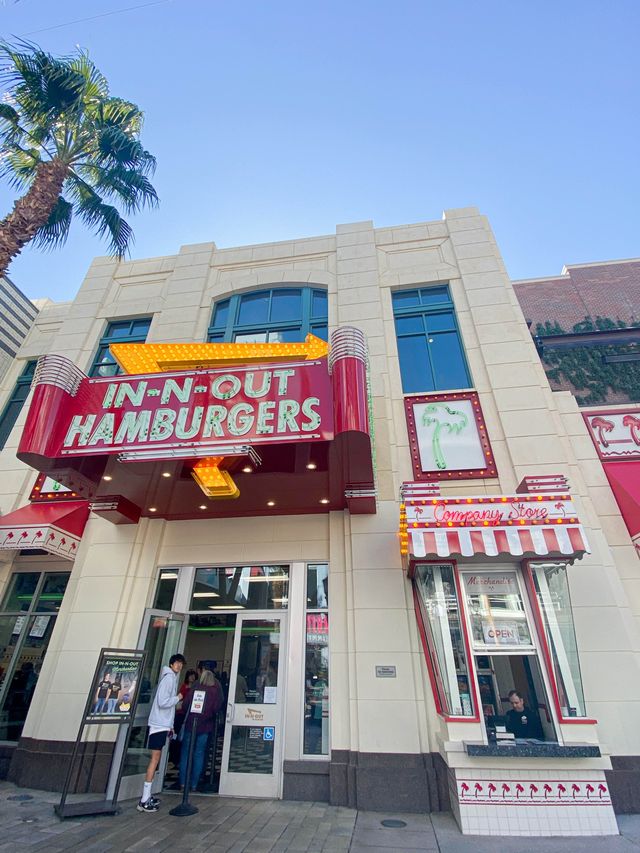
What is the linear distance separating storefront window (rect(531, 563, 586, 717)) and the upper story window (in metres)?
7.32

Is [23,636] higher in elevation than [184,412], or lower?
lower

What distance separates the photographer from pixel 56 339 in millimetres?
12195

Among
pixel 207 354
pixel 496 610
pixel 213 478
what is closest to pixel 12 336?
pixel 207 354

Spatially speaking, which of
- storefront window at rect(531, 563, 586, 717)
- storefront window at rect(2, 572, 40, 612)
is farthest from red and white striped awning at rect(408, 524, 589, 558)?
storefront window at rect(2, 572, 40, 612)

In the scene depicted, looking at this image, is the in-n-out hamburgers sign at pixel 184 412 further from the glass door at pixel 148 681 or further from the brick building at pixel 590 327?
the brick building at pixel 590 327

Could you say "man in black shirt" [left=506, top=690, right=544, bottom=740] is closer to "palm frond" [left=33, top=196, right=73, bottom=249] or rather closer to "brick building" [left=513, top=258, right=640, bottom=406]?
"brick building" [left=513, top=258, right=640, bottom=406]

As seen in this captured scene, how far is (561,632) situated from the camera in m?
6.48

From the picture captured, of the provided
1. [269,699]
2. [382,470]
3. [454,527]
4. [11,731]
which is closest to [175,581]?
[269,699]

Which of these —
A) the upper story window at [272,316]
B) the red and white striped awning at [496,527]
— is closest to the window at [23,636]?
the upper story window at [272,316]

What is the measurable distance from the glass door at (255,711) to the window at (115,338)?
7833 mm

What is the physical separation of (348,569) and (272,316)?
727 cm

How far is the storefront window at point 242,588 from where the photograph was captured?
26.8ft

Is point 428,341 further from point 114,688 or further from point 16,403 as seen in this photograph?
point 16,403

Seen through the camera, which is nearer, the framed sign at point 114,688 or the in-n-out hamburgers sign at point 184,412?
the framed sign at point 114,688
